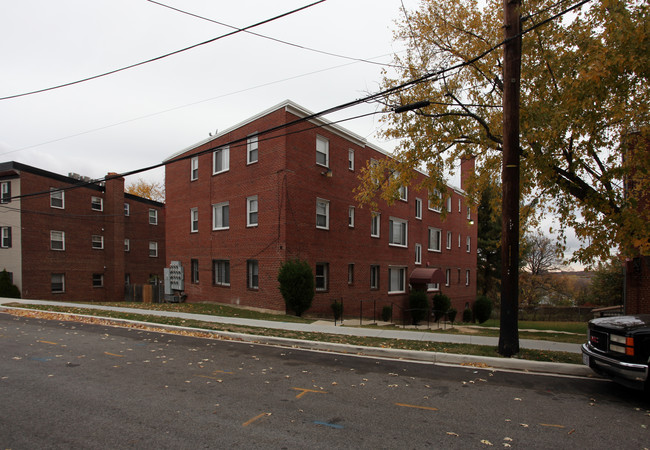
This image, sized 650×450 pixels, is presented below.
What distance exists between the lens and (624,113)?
29.8 feet

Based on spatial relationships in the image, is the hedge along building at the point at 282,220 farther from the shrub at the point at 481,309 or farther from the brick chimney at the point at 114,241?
the shrub at the point at 481,309

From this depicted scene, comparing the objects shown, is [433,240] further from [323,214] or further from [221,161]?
[221,161]

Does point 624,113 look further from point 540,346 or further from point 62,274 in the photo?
point 62,274

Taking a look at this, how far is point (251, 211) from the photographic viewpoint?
19.4 meters

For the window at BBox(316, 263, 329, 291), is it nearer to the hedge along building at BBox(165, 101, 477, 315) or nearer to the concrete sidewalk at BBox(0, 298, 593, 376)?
the hedge along building at BBox(165, 101, 477, 315)

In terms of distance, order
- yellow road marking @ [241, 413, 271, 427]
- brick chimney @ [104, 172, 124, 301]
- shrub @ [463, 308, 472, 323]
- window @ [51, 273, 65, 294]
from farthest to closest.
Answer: shrub @ [463, 308, 472, 323]
brick chimney @ [104, 172, 124, 301]
window @ [51, 273, 65, 294]
yellow road marking @ [241, 413, 271, 427]

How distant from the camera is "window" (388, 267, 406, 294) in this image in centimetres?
2536

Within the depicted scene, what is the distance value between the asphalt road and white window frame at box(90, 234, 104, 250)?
88.9 feet

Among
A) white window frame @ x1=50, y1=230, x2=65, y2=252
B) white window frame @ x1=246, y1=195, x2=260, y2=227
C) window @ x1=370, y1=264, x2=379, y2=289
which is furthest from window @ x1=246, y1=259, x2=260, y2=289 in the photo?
white window frame @ x1=50, y1=230, x2=65, y2=252

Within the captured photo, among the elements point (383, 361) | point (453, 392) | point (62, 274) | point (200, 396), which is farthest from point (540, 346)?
point (62, 274)

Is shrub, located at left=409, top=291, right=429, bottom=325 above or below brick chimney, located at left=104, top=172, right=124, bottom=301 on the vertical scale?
below

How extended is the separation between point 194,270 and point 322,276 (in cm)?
797

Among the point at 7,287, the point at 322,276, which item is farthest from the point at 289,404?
the point at 7,287

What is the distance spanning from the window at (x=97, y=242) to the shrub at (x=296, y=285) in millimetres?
22721
